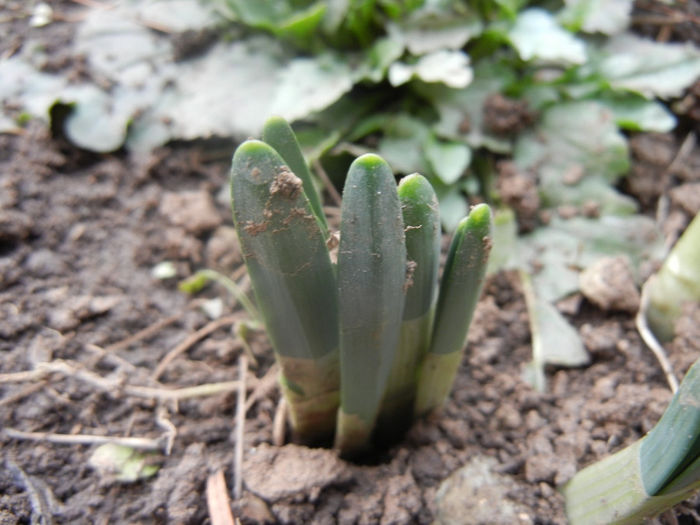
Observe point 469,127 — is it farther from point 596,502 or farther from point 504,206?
point 596,502

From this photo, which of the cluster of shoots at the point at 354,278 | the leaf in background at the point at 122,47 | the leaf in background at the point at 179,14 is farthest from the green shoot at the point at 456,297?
the leaf in background at the point at 179,14

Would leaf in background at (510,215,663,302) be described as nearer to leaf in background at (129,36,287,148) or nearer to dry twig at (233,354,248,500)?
dry twig at (233,354,248,500)

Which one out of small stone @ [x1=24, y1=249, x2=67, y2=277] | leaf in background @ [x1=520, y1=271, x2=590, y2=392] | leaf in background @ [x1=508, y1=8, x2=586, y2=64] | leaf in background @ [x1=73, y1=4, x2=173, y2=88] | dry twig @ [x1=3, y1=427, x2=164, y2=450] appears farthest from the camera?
leaf in background @ [x1=73, y1=4, x2=173, y2=88]

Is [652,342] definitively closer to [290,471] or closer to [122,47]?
[290,471]

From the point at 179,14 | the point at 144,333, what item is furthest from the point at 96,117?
the point at 144,333

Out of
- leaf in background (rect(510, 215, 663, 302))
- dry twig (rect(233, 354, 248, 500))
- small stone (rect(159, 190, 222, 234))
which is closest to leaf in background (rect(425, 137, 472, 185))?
leaf in background (rect(510, 215, 663, 302))

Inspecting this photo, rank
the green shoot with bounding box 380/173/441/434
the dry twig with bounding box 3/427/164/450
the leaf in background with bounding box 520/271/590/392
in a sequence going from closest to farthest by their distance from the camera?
the green shoot with bounding box 380/173/441/434 → the dry twig with bounding box 3/427/164/450 → the leaf in background with bounding box 520/271/590/392

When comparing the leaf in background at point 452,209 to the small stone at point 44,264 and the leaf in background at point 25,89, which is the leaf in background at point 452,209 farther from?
the leaf in background at point 25,89

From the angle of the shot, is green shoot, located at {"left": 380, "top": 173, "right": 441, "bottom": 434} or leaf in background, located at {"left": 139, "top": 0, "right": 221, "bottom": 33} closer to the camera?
green shoot, located at {"left": 380, "top": 173, "right": 441, "bottom": 434}
